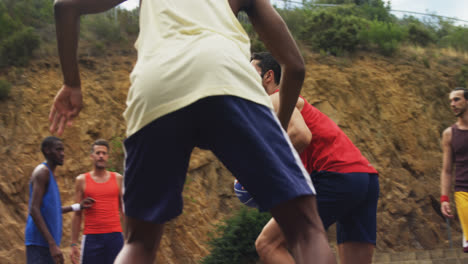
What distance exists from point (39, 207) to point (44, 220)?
161 millimetres

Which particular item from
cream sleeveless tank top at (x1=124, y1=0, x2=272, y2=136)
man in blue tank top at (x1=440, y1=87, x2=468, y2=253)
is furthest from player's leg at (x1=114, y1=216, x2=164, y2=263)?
man in blue tank top at (x1=440, y1=87, x2=468, y2=253)

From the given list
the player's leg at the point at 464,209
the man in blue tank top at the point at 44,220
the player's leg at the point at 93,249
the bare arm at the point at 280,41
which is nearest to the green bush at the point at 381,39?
the player's leg at the point at 464,209

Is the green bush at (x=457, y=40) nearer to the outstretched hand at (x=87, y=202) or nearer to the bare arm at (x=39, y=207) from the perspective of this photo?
the outstretched hand at (x=87, y=202)

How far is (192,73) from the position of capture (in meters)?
2.09

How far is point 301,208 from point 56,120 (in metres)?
1.19

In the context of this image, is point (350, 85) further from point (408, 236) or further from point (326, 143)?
point (326, 143)

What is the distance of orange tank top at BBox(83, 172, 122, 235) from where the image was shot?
264 inches

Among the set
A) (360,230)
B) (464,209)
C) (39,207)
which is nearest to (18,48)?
(39,207)

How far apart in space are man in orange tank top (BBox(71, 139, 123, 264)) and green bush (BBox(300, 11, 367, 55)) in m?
14.6

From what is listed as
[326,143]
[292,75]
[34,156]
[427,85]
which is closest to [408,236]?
[427,85]

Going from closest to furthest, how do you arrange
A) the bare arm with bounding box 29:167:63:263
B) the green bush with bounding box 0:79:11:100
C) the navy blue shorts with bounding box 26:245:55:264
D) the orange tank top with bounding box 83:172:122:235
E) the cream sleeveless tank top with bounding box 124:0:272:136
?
the cream sleeveless tank top with bounding box 124:0:272:136
the bare arm with bounding box 29:167:63:263
the navy blue shorts with bounding box 26:245:55:264
the orange tank top with bounding box 83:172:122:235
the green bush with bounding box 0:79:11:100

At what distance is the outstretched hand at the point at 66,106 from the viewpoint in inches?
96.3

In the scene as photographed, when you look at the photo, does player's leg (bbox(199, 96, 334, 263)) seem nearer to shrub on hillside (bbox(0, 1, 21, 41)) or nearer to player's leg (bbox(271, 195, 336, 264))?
player's leg (bbox(271, 195, 336, 264))

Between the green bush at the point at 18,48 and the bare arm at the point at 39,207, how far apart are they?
9.23 meters
